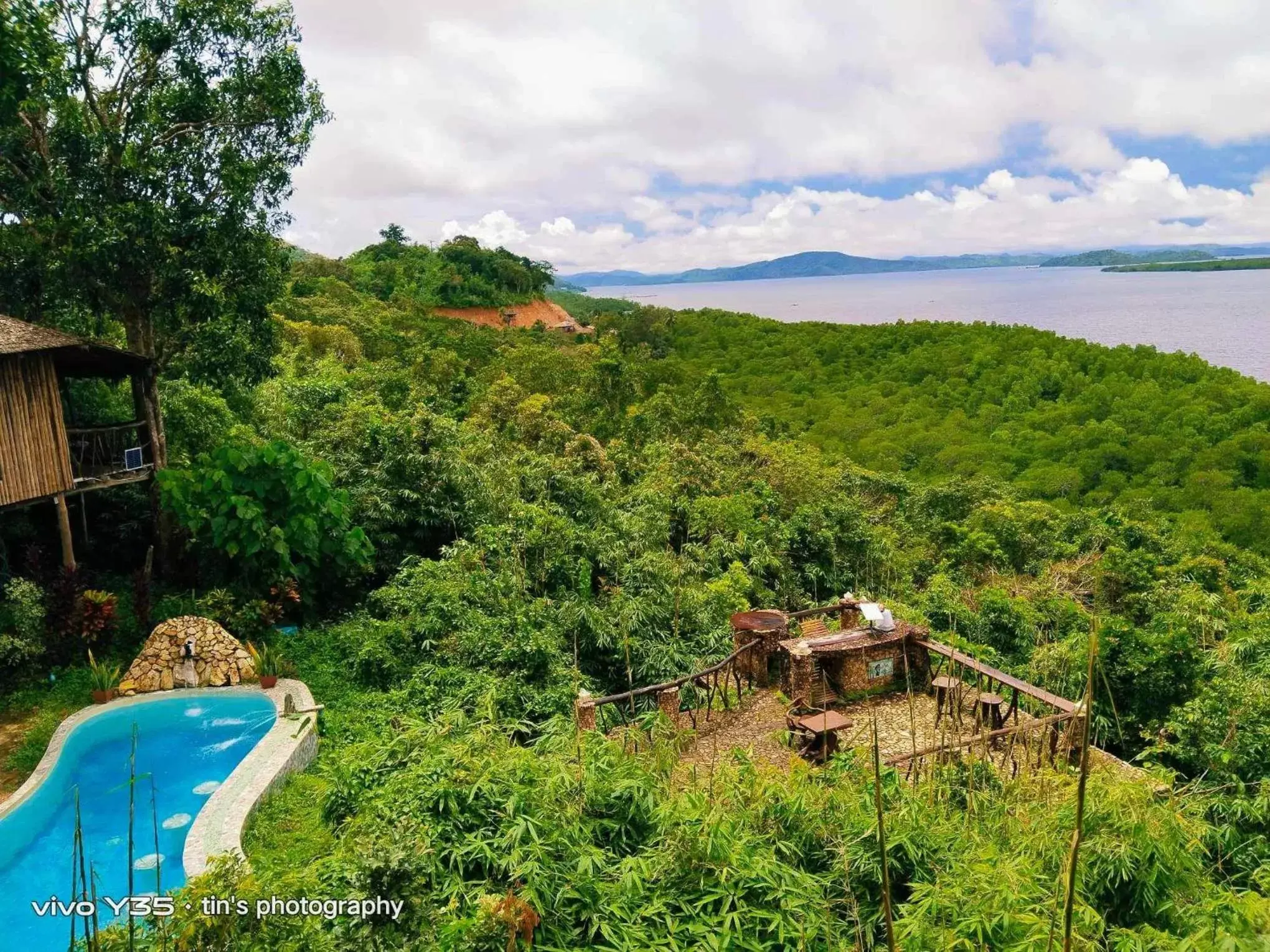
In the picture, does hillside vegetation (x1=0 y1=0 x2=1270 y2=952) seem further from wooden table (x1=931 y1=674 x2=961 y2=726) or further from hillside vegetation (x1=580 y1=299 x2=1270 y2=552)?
hillside vegetation (x1=580 y1=299 x2=1270 y2=552)

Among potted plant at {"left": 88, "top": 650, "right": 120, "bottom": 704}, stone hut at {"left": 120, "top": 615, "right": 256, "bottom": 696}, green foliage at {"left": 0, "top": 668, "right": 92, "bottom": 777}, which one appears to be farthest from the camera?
stone hut at {"left": 120, "top": 615, "right": 256, "bottom": 696}

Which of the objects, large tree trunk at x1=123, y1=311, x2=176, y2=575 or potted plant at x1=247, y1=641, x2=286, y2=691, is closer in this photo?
potted plant at x1=247, y1=641, x2=286, y2=691

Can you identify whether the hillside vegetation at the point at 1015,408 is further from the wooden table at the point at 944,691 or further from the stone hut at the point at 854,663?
the wooden table at the point at 944,691

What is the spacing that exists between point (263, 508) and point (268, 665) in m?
2.10

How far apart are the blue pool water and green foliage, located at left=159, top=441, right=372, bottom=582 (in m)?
2.00

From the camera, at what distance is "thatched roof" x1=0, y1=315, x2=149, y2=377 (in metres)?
8.66

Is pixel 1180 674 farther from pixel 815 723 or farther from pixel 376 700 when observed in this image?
pixel 376 700

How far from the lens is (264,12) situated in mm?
10133

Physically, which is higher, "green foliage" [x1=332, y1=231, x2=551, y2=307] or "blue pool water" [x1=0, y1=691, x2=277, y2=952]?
"green foliage" [x1=332, y1=231, x2=551, y2=307]

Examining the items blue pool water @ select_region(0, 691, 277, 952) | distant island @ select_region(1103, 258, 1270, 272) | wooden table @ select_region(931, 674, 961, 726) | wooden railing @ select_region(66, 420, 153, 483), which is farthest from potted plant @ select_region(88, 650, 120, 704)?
distant island @ select_region(1103, 258, 1270, 272)

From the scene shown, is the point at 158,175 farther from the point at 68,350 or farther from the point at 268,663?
the point at 268,663

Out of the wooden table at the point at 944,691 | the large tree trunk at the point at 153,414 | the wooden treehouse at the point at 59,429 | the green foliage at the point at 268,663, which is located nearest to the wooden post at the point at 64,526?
the wooden treehouse at the point at 59,429

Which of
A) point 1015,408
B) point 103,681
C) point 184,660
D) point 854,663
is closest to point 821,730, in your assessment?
point 854,663

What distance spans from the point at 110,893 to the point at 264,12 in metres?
10.0
